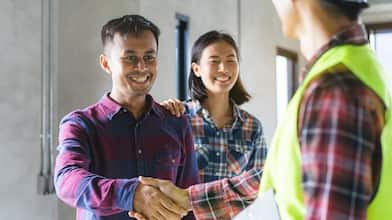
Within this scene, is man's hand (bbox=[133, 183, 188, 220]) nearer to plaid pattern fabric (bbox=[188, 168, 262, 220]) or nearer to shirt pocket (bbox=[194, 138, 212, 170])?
plaid pattern fabric (bbox=[188, 168, 262, 220])

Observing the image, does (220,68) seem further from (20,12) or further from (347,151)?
(347,151)

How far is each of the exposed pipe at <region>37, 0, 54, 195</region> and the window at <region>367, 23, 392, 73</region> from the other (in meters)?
3.73

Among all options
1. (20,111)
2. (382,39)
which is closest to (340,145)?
(20,111)

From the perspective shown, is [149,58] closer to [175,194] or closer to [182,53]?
[175,194]

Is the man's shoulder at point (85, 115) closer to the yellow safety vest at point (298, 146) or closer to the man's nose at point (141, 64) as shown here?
the man's nose at point (141, 64)

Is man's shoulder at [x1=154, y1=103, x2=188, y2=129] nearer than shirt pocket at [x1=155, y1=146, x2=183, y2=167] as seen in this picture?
No

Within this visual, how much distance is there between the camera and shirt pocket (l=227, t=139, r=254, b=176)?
204 centimetres

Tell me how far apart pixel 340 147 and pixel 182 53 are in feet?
9.45

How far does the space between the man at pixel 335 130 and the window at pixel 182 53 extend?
8.78ft

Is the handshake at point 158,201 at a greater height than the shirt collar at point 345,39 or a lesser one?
lesser

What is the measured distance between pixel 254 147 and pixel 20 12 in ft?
3.57

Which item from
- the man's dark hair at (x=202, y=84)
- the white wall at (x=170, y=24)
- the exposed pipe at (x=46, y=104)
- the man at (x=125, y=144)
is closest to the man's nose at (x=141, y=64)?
the man at (x=125, y=144)

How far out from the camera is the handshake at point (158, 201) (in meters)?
1.17

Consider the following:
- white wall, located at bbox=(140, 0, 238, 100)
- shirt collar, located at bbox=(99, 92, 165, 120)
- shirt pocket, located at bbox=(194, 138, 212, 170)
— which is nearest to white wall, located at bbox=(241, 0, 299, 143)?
white wall, located at bbox=(140, 0, 238, 100)
